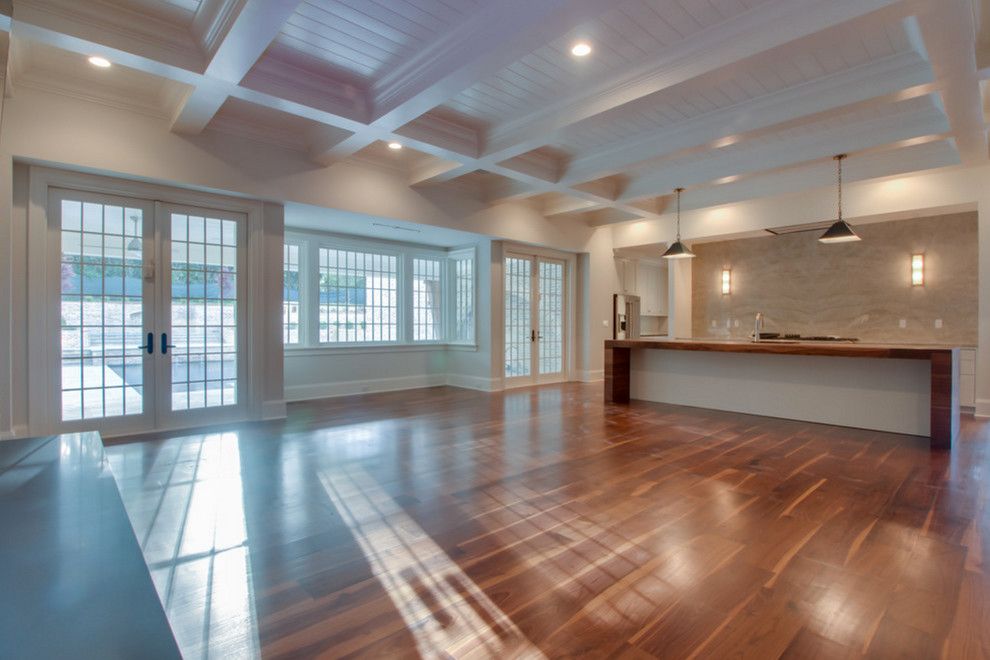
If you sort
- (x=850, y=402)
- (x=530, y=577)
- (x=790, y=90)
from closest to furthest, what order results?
(x=530, y=577) → (x=790, y=90) → (x=850, y=402)

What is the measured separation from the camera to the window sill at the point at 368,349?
23.3 ft

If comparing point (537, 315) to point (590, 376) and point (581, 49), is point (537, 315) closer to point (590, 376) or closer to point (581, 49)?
point (590, 376)

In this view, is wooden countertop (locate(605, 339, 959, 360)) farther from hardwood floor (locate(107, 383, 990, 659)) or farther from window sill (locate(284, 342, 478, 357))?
window sill (locate(284, 342, 478, 357))

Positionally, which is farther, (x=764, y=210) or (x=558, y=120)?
(x=764, y=210)

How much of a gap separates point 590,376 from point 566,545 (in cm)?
677

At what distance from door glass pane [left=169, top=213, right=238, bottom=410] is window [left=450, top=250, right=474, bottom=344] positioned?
3.87m

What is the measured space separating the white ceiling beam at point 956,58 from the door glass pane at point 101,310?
6333 mm

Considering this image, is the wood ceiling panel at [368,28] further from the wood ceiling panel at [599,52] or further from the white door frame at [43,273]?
the white door frame at [43,273]

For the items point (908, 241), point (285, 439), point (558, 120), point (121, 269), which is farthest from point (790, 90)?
point (121, 269)

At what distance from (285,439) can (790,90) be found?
5.45 meters

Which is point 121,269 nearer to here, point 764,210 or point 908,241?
point 764,210

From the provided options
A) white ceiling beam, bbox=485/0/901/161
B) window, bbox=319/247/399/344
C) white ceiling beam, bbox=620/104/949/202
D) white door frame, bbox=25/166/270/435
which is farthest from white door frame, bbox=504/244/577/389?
white door frame, bbox=25/166/270/435

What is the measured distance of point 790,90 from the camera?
4246 millimetres

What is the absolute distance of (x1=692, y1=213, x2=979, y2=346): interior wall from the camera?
663 centimetres
